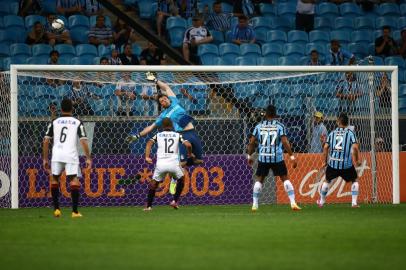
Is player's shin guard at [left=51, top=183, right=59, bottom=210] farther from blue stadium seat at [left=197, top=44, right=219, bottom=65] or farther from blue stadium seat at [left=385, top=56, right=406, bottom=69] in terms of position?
blue stadium seat at [left=385, top=56, right=406, bottom=69]

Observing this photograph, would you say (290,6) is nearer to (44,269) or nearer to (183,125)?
(183,125)

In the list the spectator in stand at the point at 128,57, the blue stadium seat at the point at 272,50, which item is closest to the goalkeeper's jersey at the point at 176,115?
the spectator in stand at the point at 128,57

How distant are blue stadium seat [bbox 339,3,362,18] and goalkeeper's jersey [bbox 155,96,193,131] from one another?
8.87 m

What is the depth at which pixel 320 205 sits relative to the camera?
1838 cm

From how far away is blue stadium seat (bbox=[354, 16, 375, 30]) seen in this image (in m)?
25.6

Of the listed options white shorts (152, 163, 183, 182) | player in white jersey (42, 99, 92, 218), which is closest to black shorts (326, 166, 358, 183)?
white shorts (152, 163, 183, 182)

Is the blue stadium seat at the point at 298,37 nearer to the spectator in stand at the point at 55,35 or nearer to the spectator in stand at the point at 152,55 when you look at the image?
the spectator in stand at the point at 152,55

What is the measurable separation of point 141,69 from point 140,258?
32.5ft

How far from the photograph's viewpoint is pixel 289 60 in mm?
23922

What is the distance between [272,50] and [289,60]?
0.51 metres

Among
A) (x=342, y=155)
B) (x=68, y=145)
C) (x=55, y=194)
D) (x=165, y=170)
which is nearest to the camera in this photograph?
(x=68, y=145)

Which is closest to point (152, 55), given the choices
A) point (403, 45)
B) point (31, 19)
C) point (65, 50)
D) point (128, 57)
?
point (128, 57)

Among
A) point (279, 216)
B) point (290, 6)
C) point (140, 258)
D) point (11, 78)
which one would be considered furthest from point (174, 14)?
point (140, 258)

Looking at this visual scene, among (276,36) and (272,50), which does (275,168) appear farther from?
(276,36)
